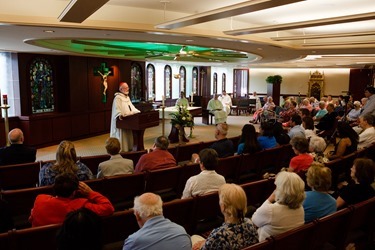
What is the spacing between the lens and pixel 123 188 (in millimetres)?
3381

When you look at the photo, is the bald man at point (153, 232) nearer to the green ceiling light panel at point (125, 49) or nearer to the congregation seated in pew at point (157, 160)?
the congregation seated in pew at point (157, 160)

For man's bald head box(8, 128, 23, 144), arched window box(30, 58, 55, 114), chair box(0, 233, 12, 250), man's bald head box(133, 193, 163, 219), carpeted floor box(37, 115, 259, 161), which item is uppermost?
arched window box(30, 58, 55, 114)

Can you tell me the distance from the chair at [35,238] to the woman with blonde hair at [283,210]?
1.30 m

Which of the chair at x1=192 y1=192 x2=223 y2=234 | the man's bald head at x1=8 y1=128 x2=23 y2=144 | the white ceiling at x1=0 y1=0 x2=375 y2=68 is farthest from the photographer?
the white ceiling at x1=0 y1=0 x2=375 y2=68

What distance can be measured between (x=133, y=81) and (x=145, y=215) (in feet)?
34.8

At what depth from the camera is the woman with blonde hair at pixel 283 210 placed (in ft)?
7.09

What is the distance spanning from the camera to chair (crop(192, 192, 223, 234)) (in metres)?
2.74

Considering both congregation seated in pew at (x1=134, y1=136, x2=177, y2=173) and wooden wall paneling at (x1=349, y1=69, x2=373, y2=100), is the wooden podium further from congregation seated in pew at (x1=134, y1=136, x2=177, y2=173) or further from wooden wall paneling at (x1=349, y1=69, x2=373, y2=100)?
wooden wall paneling at (x1=349, y1=69, x2=373, y2=100)

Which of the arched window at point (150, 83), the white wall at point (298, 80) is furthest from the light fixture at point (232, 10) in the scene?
the white wall at point (298, 80)

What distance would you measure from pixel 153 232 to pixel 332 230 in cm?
138

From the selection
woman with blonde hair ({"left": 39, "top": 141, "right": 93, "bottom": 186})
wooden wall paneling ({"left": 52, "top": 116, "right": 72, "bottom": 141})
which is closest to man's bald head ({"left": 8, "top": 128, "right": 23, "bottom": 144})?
woman with blonde hair ({"left": 39, "top": 141, "right": 93, "bottom": 186})

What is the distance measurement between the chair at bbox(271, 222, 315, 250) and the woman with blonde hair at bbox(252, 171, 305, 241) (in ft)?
0.28

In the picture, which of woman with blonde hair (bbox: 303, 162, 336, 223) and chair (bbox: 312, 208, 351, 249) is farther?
woman with blonde hair (bbox: 303, 162, 336, 223)

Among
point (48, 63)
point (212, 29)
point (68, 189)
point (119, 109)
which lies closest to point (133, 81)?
point (48, 63)
